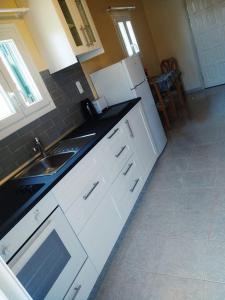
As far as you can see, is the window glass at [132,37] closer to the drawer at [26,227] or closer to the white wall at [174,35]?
the white wall at [174,35]

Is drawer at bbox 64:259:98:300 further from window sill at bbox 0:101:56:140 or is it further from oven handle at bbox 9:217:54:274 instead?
window sill at bbox 0:101:56:140

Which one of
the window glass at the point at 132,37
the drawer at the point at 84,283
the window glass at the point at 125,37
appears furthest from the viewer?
the window glass at the point at 132,37

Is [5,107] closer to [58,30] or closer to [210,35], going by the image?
[58,30]

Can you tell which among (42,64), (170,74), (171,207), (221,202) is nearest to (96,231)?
(171,207)

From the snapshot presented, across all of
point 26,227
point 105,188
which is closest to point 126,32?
point 105,188

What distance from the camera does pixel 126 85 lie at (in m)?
2.86

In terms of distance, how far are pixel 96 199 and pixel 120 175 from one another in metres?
0.45

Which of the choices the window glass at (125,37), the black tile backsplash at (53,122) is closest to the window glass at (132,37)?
the window glass at (125,37)

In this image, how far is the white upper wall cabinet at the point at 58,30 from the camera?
7.10ft

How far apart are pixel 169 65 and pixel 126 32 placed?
65.9 inches

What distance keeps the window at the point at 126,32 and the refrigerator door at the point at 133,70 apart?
113 centimetres

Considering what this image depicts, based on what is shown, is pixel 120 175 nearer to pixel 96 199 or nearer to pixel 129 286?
pixel 96 199

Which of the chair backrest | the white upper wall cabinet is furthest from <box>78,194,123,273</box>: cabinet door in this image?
the chair backrest

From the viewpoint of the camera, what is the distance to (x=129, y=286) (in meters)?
1.67
